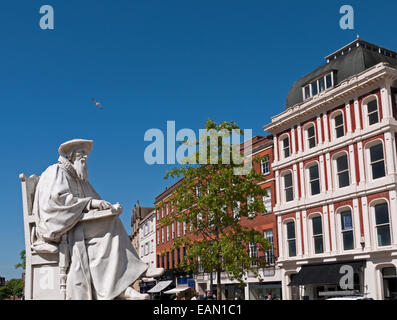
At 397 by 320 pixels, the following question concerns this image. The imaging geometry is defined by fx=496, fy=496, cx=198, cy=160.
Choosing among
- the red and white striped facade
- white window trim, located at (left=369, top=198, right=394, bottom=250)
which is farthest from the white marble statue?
the red and white striped facade

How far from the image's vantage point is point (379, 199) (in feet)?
86.5

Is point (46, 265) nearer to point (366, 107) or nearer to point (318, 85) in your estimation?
point (366, 107)

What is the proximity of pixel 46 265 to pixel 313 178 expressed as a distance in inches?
1046

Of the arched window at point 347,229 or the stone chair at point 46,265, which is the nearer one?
the stone chair at point 46,265

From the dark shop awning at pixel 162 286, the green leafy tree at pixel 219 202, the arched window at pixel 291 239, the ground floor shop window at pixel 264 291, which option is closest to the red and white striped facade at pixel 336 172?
A: the arched window at pixel 291 239

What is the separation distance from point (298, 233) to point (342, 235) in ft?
11.9

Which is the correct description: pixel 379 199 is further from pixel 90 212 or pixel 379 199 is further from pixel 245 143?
pixel 90 212

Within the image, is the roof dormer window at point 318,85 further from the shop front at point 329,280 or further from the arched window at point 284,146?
the shop front at point 329,280

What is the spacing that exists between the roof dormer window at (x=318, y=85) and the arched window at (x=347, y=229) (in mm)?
8061

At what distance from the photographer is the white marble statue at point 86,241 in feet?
19.7

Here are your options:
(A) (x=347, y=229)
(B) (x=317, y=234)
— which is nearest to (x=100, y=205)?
(A) (x=347, y=229)

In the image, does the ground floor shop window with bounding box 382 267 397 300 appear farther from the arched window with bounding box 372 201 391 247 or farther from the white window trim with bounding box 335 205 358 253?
the white window trim with bounding box 335 205 358 253

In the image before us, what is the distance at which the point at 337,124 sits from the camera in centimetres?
2998
